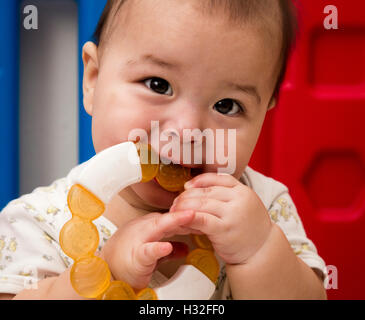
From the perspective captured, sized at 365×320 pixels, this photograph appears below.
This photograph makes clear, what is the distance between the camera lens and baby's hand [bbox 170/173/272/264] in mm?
479

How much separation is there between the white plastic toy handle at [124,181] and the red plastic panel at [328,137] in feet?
1.54

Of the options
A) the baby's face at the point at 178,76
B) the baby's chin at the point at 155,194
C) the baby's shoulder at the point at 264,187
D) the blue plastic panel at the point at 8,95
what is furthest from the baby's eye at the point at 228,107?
the blue plastic panel at the point at 8,95

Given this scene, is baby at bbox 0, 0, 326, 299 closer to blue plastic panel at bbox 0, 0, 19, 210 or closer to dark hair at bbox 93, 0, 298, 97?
dark hair at bbox 93, 0, 298, 97

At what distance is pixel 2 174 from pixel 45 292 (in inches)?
17.2

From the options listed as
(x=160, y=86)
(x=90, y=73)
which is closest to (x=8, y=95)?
(x=90, y=73)

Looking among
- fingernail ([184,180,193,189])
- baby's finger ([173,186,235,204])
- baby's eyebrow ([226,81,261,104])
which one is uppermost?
baby's eyebrow ([226,81,261,104])

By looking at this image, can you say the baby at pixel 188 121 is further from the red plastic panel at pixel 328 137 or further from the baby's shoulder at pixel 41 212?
the red plastic panel at pixel 328 137

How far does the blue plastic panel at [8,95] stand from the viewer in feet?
2.91

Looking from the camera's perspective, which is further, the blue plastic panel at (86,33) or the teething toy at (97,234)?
the blue plastic panel at (86,33)

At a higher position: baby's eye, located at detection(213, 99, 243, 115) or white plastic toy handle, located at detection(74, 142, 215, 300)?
baby's eye, located at detection(213, 99, 243, 115)

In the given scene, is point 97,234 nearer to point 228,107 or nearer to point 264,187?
point 228,107

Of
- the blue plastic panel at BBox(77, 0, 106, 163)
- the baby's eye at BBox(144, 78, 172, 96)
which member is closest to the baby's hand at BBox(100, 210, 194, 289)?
the baby's eye at BBox(144, 78, 172, 96)
